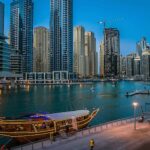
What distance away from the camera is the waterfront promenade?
3730 centimetres

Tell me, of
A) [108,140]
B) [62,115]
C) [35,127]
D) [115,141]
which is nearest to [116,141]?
[115,141]

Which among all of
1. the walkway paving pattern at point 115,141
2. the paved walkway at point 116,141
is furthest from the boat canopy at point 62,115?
the paved walkway at point 116,141

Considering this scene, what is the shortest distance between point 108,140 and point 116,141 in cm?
107

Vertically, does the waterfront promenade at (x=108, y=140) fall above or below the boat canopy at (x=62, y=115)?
below

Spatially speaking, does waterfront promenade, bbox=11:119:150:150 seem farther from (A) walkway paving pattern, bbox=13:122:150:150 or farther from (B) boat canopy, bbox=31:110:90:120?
(B) boat canopy, bbox=31:110:90:120

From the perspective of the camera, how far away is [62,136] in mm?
43562

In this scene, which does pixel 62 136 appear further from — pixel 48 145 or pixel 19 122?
pixel 19 122

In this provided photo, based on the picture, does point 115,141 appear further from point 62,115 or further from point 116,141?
point 62,115

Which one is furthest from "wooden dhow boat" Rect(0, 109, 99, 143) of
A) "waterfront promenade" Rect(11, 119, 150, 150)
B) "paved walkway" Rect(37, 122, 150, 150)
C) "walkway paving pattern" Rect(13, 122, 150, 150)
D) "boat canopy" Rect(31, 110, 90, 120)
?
"paved walkway" Rect(37, 122, 150, 150)

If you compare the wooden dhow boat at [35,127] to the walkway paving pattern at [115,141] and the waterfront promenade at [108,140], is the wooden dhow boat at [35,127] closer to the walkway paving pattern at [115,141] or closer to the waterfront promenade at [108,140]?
the waterfront promenade at [108,140]

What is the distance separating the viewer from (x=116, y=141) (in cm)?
3972

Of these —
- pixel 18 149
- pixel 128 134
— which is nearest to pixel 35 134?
pixel 18 149

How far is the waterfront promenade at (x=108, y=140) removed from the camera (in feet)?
122

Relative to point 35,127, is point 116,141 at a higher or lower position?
lower
